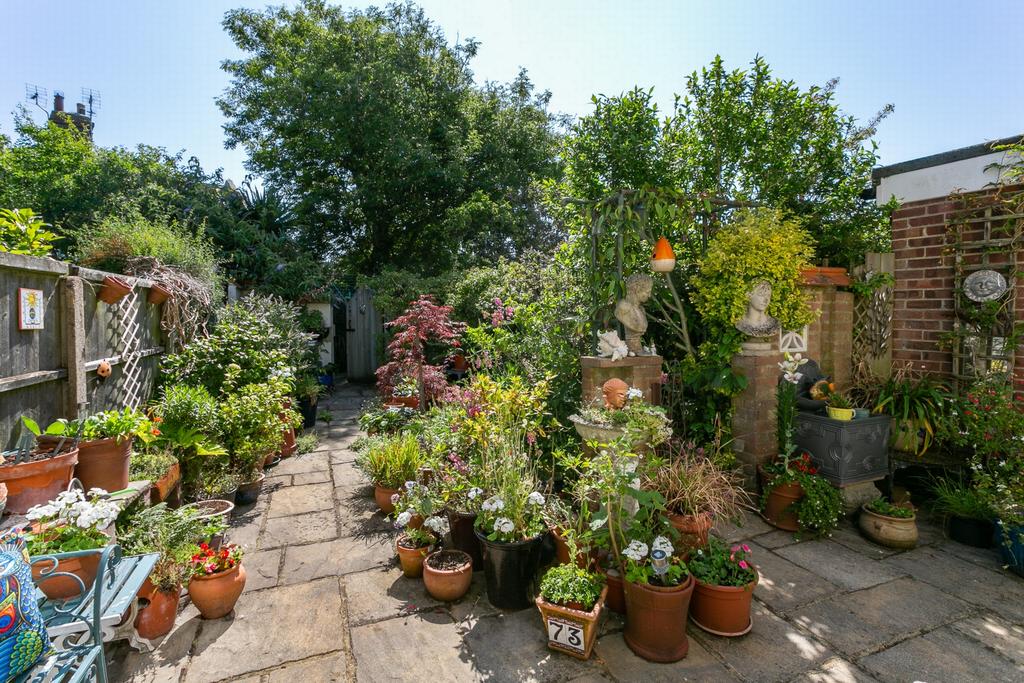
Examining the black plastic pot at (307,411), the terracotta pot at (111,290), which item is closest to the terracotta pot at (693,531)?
the terracotta pot at (111,290)

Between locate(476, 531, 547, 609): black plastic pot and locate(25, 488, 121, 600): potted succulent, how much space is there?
5.48 ft

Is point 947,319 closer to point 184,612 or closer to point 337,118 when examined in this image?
point 184,612

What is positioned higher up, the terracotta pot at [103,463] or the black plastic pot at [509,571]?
the terracotta pot at [103,463]

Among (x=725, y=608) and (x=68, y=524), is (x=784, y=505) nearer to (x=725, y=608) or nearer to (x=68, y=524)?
(x=725, y=608)

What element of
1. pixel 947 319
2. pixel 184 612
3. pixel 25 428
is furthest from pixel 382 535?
pixel 947 319

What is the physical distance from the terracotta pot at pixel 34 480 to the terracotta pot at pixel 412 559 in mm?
1693

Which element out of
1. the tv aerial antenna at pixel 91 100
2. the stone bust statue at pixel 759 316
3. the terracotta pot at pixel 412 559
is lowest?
the terracotta pot at pixel 412 559

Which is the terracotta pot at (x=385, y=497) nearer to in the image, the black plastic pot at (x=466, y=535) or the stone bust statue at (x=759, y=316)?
the black plastic pot at (x=466, y=535)

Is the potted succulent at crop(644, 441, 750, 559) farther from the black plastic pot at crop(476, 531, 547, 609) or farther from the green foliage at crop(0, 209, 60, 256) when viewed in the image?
the green foliage at crop(0, 209, 60, 256)

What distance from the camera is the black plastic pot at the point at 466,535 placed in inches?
115

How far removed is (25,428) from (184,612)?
1285 millimetres

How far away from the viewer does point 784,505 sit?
3.40 meters

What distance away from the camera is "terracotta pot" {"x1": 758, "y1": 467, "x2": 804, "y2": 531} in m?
3.35

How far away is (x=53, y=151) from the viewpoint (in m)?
16.4
